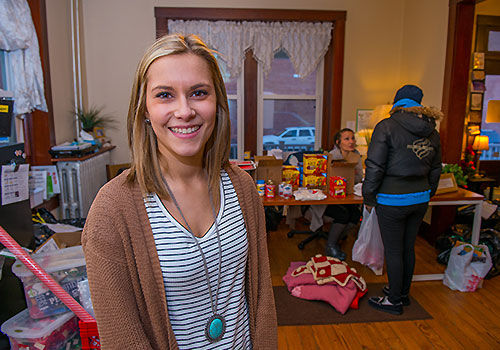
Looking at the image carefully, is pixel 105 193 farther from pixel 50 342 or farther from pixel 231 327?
pixel 50 342

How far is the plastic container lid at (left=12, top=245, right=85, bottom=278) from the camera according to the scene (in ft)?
5.52

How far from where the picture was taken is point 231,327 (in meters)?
0.99

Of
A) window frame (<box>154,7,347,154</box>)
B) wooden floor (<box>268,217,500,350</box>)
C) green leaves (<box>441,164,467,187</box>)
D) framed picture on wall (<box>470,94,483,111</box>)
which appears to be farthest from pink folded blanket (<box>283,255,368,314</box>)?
framed picture on wall (<box>470,94,483,111</box>)

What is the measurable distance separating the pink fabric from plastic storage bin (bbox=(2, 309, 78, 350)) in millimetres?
1665

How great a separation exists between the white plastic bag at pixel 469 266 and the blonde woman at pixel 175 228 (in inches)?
97.5

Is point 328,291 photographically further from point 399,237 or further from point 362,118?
point 362,118

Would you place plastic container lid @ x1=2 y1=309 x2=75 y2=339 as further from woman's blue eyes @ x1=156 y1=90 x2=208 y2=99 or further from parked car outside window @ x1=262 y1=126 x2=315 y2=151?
parked car outside window @ x1=262 y1=126 x2=315 y2=151

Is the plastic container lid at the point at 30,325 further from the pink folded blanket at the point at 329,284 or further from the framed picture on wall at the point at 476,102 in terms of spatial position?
the framed picture on wall at the point at 476,102

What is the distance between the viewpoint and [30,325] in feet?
5.55

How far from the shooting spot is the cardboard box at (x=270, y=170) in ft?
9.87

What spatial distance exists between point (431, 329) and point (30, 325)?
2.36 m

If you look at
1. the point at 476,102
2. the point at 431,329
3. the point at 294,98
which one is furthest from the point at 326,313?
the point at 294,98

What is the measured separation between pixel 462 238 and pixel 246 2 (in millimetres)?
3584

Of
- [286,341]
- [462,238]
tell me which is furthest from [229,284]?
[462,238]
